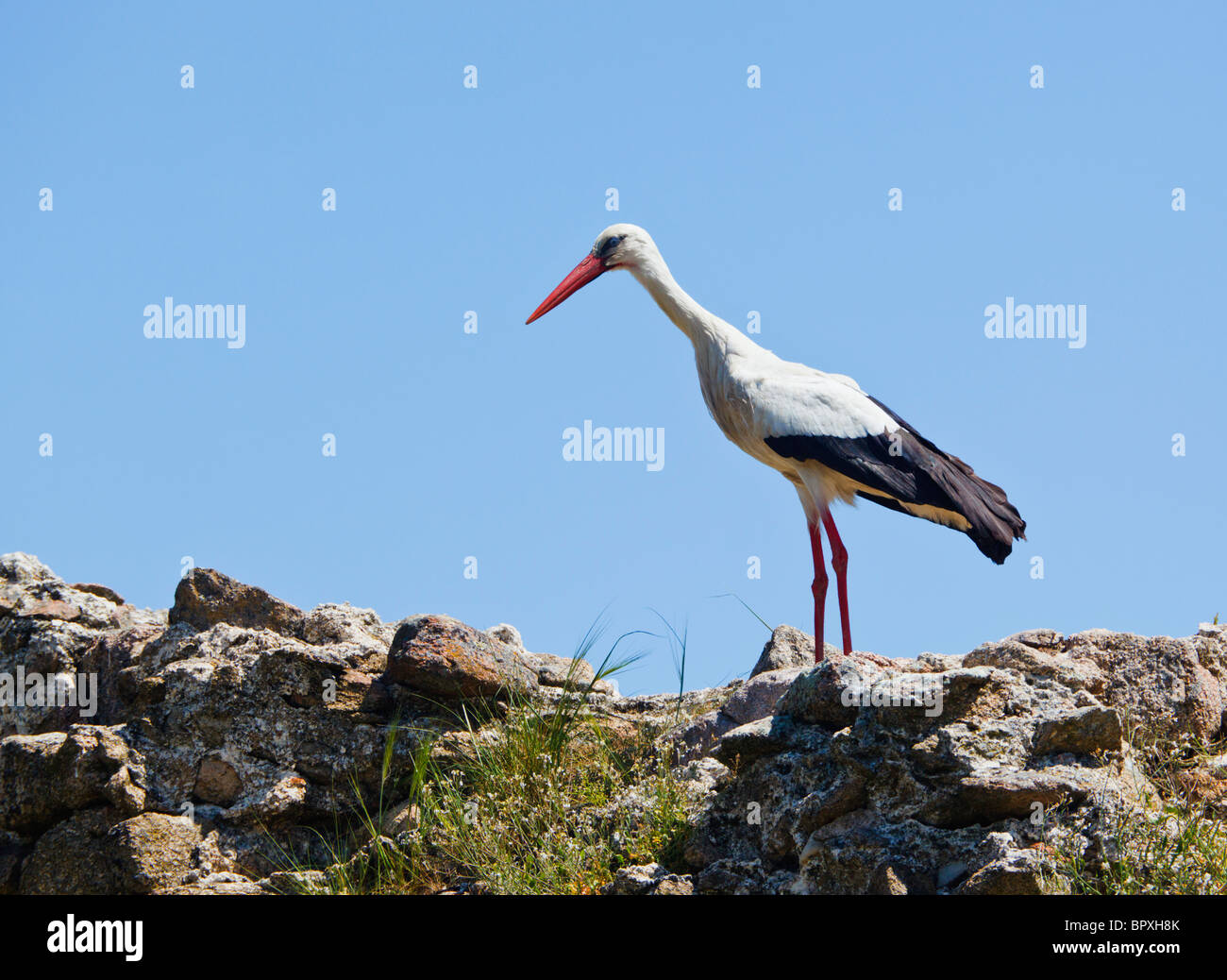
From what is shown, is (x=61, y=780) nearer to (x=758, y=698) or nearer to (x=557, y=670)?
(x=557, y=670)

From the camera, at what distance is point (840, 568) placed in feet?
28.5

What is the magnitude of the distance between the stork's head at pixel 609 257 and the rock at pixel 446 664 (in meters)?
3.15

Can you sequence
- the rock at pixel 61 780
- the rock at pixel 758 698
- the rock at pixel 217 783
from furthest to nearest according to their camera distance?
the rock at pixel 758 698 < the rock at pixel 217 783 < the rock at pixel 61 780

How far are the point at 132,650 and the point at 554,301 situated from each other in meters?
4.11

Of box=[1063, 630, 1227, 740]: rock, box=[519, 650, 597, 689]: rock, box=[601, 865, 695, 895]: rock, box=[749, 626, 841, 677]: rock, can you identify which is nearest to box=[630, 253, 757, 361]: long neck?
box=[749, 626, 841, 677]: rock

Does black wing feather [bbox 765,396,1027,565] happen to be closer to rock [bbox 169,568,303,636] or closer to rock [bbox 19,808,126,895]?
rock [bbox 169,568,303,636]

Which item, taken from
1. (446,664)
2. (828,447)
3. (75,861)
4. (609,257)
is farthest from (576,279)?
(75,861)

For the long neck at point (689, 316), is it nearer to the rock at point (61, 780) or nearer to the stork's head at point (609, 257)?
the stork's head at point (609, 257)

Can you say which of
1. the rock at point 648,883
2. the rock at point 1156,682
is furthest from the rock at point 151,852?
the rock at point 1156,682

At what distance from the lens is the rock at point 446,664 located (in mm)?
7730
